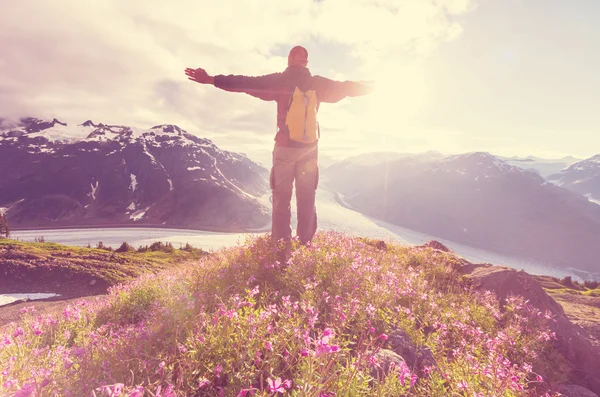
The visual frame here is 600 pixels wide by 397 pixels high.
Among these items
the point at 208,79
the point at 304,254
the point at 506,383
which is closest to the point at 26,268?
the point at 208,79

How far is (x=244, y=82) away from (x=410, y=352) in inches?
261

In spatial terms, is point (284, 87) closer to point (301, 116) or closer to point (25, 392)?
point (301, 116)

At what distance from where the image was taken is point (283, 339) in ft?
9.43

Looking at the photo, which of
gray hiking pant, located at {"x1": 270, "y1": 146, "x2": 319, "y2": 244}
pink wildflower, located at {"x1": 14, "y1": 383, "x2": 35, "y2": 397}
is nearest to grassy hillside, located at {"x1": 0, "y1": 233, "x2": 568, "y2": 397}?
pink wildflower, located at {"x1": 14, "y1": 383, "x2": 35, "y2": 397}

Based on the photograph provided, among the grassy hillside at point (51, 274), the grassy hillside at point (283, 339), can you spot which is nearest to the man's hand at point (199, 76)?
the grassy hillside at point (283, 339)

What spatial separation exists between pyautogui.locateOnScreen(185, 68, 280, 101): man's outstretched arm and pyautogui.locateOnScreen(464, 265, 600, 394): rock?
7567 mm

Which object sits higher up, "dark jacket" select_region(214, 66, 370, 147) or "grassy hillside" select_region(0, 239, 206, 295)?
"dark jacket" select_region(214, 66, 370, 147)

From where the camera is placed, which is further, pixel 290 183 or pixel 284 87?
pixel 290 183

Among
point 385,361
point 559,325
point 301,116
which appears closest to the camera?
point 385,361

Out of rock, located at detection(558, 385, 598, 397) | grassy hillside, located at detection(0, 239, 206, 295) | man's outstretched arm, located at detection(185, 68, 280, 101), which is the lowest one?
grassy hillside, located at detection(0, 239, 206, 295)

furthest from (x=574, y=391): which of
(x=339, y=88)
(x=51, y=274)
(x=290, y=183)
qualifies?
(x=51, y=274)

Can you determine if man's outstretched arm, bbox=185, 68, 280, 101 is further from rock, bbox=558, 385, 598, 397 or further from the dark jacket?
rock, bbox=558, 385, 598, 397

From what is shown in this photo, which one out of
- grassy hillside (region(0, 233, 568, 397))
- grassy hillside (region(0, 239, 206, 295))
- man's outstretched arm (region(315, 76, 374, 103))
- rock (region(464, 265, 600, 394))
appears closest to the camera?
grassy hillside (region(0, 233, 568, 397))

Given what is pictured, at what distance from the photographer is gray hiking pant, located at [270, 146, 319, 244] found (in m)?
7.73
